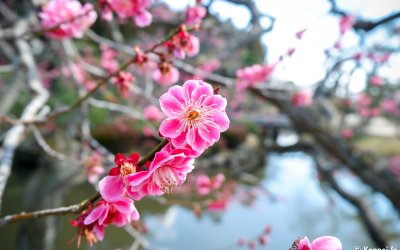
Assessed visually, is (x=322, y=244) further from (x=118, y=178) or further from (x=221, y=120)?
(x=118, y=178)

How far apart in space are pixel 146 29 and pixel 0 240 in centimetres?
831

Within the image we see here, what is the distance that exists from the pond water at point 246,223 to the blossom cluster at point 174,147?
352 cm

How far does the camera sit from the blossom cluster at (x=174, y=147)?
611mm

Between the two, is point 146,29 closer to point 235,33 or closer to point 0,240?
point 235,33

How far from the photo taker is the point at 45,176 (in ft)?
9.61

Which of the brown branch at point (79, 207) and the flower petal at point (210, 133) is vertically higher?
the flower petal at point (210, 133)

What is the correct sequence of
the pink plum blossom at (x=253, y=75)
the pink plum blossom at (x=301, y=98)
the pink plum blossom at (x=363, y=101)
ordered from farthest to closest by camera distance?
the pink plum blossom at (x=363, y=101) < the pink plum blossom at (x=301, y=98) < the pink plum blossom at (x=253, y=75)

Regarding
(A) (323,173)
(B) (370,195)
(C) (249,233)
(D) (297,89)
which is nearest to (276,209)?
(C) (249,233)

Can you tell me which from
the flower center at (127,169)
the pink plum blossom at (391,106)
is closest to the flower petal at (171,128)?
the flower center at (127,169)

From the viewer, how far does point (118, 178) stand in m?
0.64

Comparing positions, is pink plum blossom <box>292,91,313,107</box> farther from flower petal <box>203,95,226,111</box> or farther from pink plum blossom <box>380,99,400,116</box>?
pink plum blossom <box>380,99,400,116</box>

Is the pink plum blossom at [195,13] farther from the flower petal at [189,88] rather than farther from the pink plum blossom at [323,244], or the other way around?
the pink plum blossom at [323,244]

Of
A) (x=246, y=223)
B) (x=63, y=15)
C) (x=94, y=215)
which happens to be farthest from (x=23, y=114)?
(x=246, y=223)

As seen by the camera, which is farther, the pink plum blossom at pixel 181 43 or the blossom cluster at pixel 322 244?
the pink plum blossom at pixel 181 43
